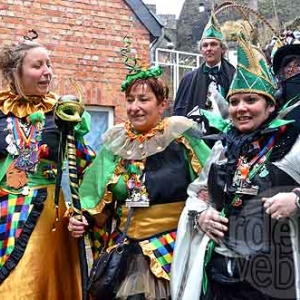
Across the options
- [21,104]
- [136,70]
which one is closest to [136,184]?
[136,70]

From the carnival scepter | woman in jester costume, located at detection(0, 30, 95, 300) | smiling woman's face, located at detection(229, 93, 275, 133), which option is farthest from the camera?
woman in jester costume, located at detection(0, 30, 95, 300)

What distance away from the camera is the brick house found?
8.02m

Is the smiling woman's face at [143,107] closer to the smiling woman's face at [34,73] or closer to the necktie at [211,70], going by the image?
the smiling woman's face at [34,73]

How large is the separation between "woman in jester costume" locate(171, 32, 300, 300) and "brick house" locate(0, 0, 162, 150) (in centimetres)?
498

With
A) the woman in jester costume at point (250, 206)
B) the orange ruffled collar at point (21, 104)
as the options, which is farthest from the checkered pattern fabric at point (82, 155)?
the woman in jester costume at point (250, 206)

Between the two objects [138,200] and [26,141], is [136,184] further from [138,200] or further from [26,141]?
[26,141]

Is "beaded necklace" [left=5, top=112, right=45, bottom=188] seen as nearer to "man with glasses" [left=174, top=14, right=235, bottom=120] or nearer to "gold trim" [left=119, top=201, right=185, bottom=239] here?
"gold trim" [left=119, top=201, right=185, bottom=239]

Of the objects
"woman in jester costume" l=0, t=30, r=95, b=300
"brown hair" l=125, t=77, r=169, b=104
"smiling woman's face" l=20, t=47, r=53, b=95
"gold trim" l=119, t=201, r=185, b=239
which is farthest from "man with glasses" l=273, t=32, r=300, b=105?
"smiling woman's face" l=20, t=47, r=53, b=95

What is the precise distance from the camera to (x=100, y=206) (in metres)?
3.78

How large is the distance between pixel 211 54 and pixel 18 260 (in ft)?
7.63

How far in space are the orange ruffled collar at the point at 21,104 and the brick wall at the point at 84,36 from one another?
3939 millimetres

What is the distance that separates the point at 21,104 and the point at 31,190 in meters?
0.53

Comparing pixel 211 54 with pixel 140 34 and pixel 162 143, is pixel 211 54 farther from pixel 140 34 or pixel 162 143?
pixel 140 34

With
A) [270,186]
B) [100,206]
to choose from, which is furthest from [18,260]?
[270,186]
